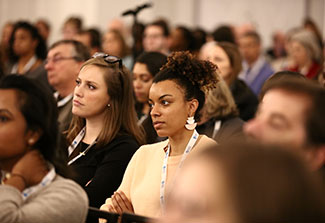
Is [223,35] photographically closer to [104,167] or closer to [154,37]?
[154,37]

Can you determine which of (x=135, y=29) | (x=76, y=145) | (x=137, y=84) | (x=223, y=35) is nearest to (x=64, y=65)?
(x=137, y=84)

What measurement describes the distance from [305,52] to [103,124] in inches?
143

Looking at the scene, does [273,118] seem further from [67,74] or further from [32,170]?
[67,74]

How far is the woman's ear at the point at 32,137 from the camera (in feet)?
6.91

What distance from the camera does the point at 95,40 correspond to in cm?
793

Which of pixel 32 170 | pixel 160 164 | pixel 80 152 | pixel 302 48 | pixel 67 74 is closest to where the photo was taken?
pixel 32 170

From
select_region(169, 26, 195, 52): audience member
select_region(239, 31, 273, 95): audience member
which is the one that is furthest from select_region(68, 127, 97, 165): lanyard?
select_region(169, 26, 195, 52): audience member

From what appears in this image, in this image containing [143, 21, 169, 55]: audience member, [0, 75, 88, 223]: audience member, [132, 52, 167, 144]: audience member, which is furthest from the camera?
[143, 21, 169, 55]: audience member

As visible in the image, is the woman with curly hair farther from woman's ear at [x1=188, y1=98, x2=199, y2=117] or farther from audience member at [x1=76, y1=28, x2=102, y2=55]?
audience member at [x1=76, y1=28, x2=102, y2=55]

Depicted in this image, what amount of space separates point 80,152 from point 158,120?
685mm

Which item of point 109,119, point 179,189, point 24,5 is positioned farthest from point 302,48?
point 24,5

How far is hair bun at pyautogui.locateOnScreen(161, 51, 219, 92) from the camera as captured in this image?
3.08 meters

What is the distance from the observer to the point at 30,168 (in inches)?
83.3

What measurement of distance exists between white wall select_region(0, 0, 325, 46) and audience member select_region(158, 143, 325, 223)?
31.9ft
